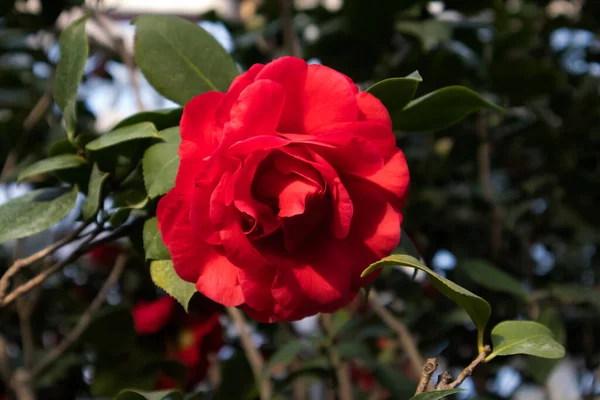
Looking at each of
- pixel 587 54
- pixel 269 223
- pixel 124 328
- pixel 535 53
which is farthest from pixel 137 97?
pixel 587 54

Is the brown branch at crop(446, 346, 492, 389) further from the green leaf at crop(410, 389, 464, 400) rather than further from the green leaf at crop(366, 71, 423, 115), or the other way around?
the green leaf at crop(366, 71, 423, 115)

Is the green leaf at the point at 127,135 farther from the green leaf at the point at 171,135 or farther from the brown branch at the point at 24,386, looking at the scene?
the brown branch at the point at 24,386

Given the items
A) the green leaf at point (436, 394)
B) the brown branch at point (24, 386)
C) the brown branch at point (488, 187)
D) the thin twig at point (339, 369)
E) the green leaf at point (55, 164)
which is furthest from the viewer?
the brown branch at point (488, 187)

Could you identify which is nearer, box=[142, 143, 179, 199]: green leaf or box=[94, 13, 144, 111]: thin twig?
box=[142, 143, 179, 199]: green leaf

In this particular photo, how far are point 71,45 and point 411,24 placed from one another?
1.97 ft

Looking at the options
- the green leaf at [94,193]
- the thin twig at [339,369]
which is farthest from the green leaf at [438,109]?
the thin twig at [339,369]

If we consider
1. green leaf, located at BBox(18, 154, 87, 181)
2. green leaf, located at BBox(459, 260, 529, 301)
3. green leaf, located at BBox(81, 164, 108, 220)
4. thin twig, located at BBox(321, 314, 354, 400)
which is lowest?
thin twig, located at BBox(321, 314, 354, 400)

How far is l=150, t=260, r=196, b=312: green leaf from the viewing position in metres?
0.46

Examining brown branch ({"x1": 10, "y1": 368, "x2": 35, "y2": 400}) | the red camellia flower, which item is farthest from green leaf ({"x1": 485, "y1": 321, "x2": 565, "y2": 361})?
brown branch ({"x1": 10, "y1": 368, "x2": 35, "y2": 400})

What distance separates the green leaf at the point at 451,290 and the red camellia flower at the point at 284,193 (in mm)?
34

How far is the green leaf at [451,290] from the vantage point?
1.32 ft

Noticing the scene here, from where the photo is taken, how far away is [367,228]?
45cm

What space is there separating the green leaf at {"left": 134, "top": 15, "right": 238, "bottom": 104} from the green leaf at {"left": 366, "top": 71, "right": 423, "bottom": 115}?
141mm

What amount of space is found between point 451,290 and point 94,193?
30 centimetres
